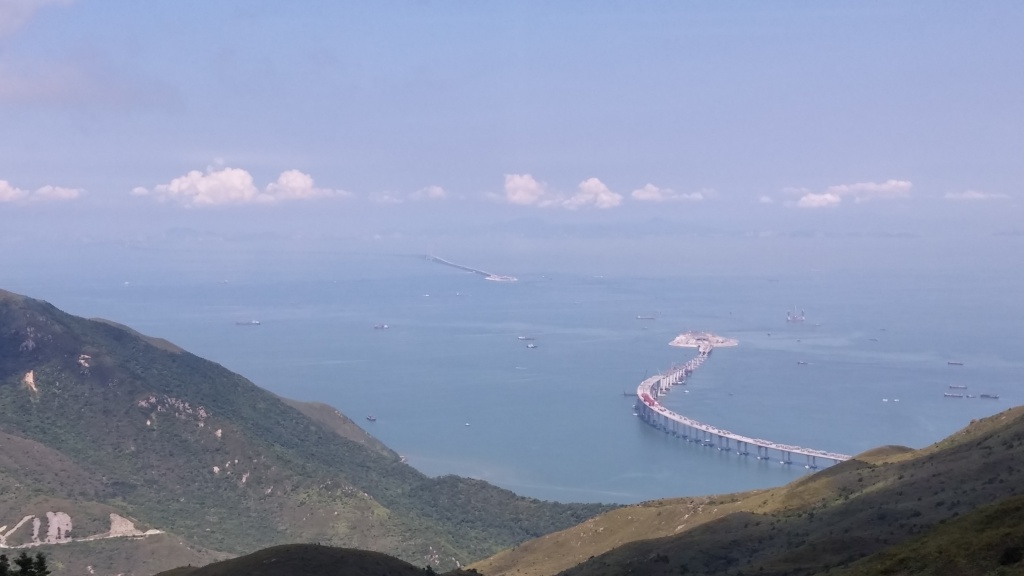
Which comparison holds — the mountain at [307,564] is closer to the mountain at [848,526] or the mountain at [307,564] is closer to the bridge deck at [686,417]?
the mountain at [848,526]

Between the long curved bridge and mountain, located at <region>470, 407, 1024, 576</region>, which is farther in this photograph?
the long curved bridge

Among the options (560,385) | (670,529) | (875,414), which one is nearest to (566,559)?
(670,529)

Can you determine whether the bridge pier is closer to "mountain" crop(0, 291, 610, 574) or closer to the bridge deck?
the bridge deck

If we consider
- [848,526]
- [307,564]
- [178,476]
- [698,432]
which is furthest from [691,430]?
[307,564]

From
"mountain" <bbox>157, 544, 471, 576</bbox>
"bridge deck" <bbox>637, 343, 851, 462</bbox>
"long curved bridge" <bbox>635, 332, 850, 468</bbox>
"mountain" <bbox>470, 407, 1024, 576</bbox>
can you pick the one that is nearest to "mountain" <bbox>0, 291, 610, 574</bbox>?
"mountain" <bbox>470, 407, 1024, 576</bbox>

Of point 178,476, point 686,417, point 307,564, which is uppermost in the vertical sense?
point 307,564

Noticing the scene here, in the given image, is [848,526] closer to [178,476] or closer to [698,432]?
[178,476]

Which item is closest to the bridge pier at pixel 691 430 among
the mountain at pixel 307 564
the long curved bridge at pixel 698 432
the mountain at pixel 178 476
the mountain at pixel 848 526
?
the long curved bridge at pixel 698 432
